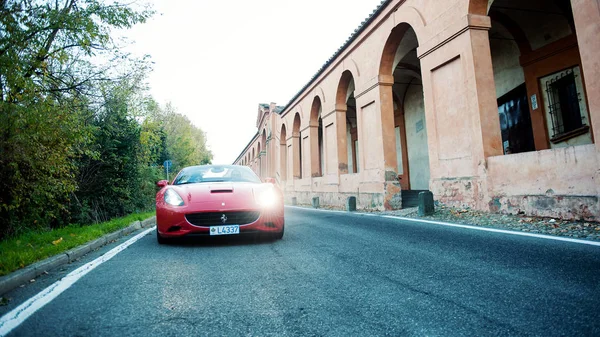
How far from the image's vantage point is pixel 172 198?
459cm

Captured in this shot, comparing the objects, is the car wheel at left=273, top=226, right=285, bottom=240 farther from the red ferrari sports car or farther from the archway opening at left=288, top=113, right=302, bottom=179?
the archway opening at left=288, top=113, right=302, bottom=179

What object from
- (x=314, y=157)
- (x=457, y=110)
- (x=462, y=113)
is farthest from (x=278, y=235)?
(x=314, y=157)

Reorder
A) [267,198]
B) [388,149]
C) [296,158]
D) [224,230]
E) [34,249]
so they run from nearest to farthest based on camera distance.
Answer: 1. [34,249]
2. [224,230]
3. [267,198]
4. [388,149]
5. [296,158]

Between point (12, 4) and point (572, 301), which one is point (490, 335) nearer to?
point (572, 301)

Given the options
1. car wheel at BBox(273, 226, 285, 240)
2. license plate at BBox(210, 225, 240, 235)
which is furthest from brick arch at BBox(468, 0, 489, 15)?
license plate at BBox(210, 225, 240, 235)

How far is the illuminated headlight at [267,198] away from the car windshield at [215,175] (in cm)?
86

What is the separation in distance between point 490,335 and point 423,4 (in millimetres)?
9537

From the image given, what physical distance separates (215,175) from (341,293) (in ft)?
12.6

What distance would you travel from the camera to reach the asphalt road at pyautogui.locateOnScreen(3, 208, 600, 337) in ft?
6.02

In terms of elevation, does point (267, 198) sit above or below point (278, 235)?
above

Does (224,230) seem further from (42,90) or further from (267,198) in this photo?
(42,90)

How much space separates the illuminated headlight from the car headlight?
42.6 inches

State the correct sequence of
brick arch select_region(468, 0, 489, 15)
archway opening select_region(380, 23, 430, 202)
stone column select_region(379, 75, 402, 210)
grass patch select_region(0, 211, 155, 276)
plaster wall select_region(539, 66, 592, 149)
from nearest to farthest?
1. grass patch select_region(0, 211, 155, 276)
2. brick arch select_region(468, 0, 489, 15)
3. plaster wall select_region(539, 66, 592, 149)
4. stone column select_region(379, 75, 402, 210)
5. archway opening select_region(380, 23, 430, 202)

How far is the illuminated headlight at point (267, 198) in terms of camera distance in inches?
182
